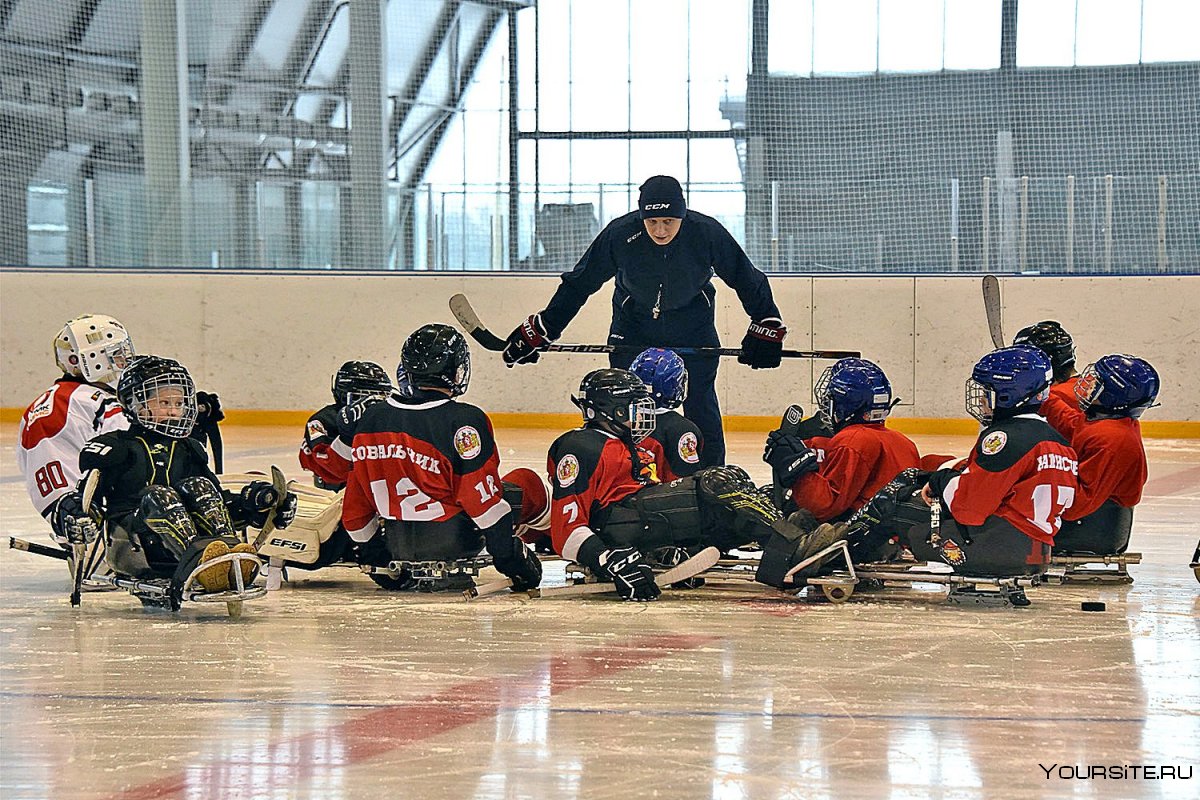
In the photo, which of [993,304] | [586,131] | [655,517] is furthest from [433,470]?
[586,131]

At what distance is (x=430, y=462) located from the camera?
540 cm

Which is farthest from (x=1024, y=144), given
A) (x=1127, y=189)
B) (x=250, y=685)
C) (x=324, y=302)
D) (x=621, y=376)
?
(x=250, y=685)

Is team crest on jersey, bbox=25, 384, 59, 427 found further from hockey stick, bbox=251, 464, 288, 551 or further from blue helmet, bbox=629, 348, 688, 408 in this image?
blue helmet, bbox=629, 348, 688, 408

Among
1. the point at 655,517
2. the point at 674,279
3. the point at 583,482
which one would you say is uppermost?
the point at 674,279

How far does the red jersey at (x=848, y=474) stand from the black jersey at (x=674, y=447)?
482mm

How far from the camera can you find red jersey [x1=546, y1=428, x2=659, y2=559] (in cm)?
541

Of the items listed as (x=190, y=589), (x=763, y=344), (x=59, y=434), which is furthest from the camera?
(x=763, y=344)

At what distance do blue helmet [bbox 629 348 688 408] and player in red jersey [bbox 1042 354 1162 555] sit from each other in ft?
4.74

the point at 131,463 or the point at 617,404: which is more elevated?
the point at 617,404

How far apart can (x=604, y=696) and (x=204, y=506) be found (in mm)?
1802

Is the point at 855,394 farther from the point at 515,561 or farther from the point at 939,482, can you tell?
the point at 515,561

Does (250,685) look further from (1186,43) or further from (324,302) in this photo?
(1186,43)

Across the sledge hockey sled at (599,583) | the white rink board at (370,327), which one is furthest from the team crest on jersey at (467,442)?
the white rink board at (370,327)

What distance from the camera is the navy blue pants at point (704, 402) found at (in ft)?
22.0
